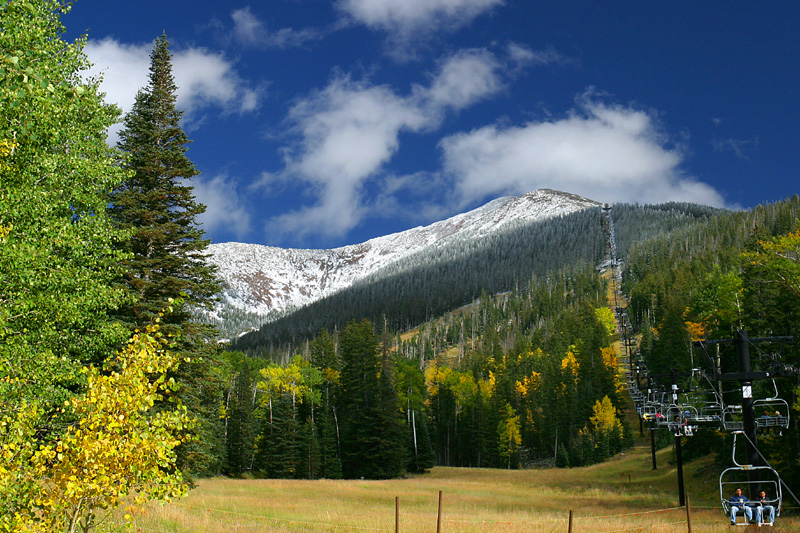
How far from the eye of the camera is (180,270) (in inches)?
937

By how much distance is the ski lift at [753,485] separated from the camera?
→ 21453 mm

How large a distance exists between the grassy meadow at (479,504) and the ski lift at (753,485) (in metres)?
0.82

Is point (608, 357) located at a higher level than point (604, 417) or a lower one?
higher

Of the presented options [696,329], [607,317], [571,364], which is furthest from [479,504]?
[607,317]

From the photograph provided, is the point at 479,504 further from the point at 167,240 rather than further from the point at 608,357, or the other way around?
the point at 608,357

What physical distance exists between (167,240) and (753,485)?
91.6 ft

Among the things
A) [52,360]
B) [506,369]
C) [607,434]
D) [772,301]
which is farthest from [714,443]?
[506,369]

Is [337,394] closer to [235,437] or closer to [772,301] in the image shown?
[235,437]

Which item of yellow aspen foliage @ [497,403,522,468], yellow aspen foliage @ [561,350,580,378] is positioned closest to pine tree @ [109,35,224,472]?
yellow aspen foliage @ [497,403,522,468]

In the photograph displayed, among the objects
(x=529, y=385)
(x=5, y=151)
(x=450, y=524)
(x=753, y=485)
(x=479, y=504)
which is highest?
(x=5, y=151)

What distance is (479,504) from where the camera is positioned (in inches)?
1406

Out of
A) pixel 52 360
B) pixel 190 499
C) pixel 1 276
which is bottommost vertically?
pixel 190 499

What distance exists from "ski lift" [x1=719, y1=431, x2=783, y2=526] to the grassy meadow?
817 millimetres

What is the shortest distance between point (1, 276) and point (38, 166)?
3047 mm
